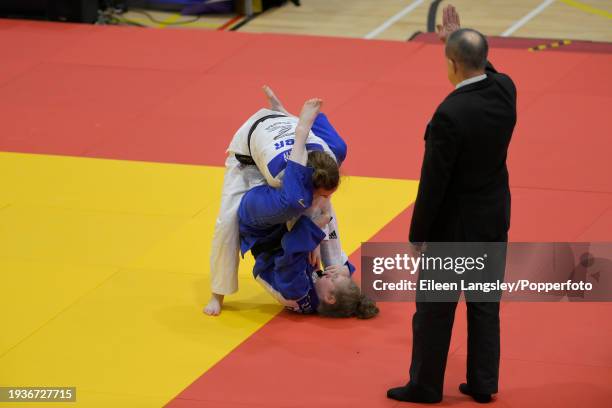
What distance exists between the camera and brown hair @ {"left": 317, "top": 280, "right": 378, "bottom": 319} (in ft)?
21.7

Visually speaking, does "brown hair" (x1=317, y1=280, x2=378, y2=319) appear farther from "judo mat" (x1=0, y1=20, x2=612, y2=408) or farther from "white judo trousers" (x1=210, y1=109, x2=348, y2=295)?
"white judo trousers" (x1=210, y1=109, x2=348, y2=295)

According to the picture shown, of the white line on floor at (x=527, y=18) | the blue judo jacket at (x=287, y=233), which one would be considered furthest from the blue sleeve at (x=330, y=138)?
the white line on floor at (x=527, y=18)

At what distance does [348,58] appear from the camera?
11.7m

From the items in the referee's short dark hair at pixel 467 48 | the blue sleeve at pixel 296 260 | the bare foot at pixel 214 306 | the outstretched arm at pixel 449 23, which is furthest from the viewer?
the bare foot at pixel 214 306

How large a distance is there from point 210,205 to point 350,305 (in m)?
2.06

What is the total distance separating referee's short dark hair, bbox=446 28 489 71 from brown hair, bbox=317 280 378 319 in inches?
76.2

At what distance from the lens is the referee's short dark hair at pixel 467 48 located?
199 inches

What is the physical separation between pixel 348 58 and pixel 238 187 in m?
5.36

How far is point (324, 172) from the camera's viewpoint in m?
5.97

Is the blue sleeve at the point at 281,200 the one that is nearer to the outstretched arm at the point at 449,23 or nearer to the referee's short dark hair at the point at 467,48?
the outstretched arm at the point at 449,23

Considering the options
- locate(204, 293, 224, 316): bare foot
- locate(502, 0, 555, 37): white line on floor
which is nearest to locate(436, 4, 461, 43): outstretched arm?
locate(204, 293, 224, 316): bare foot

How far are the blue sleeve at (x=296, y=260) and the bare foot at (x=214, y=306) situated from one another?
0.40 meters

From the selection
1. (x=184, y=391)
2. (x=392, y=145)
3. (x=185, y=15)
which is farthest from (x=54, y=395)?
(x=185, y=15)

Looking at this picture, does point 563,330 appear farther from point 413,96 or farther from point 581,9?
point 581,9
